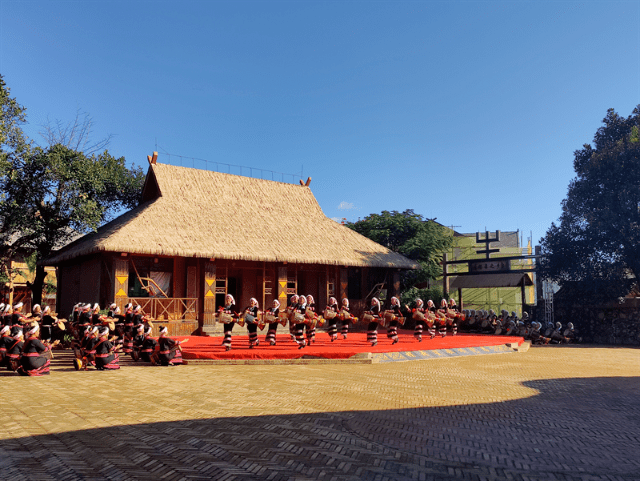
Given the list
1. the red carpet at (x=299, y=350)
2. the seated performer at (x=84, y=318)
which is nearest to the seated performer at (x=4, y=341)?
the seated performer at (x=84, y=318)

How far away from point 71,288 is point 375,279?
1424 cm

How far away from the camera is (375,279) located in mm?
23141

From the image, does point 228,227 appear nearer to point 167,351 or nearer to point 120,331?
point 120,331

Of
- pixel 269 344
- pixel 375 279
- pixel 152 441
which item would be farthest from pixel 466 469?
pixel 375 279

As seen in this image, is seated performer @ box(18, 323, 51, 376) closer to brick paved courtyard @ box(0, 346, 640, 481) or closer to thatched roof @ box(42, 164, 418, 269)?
brick paved courtyard @ box(0, 346, 640, 481)

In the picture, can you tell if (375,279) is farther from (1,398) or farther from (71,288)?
(1,398)

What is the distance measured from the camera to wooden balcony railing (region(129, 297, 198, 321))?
17.0 meters

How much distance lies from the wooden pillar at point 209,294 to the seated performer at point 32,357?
7772 mm

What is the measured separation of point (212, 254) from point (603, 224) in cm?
1696

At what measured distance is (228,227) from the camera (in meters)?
19.5

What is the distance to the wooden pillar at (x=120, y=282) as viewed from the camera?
53.4 feet

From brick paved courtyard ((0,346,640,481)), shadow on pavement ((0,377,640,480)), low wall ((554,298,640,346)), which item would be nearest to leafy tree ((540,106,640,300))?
low wall ((554,298,640,346))

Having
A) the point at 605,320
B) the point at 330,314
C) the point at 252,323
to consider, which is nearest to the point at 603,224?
the point at 605,320

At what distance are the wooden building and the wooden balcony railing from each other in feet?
0.12
